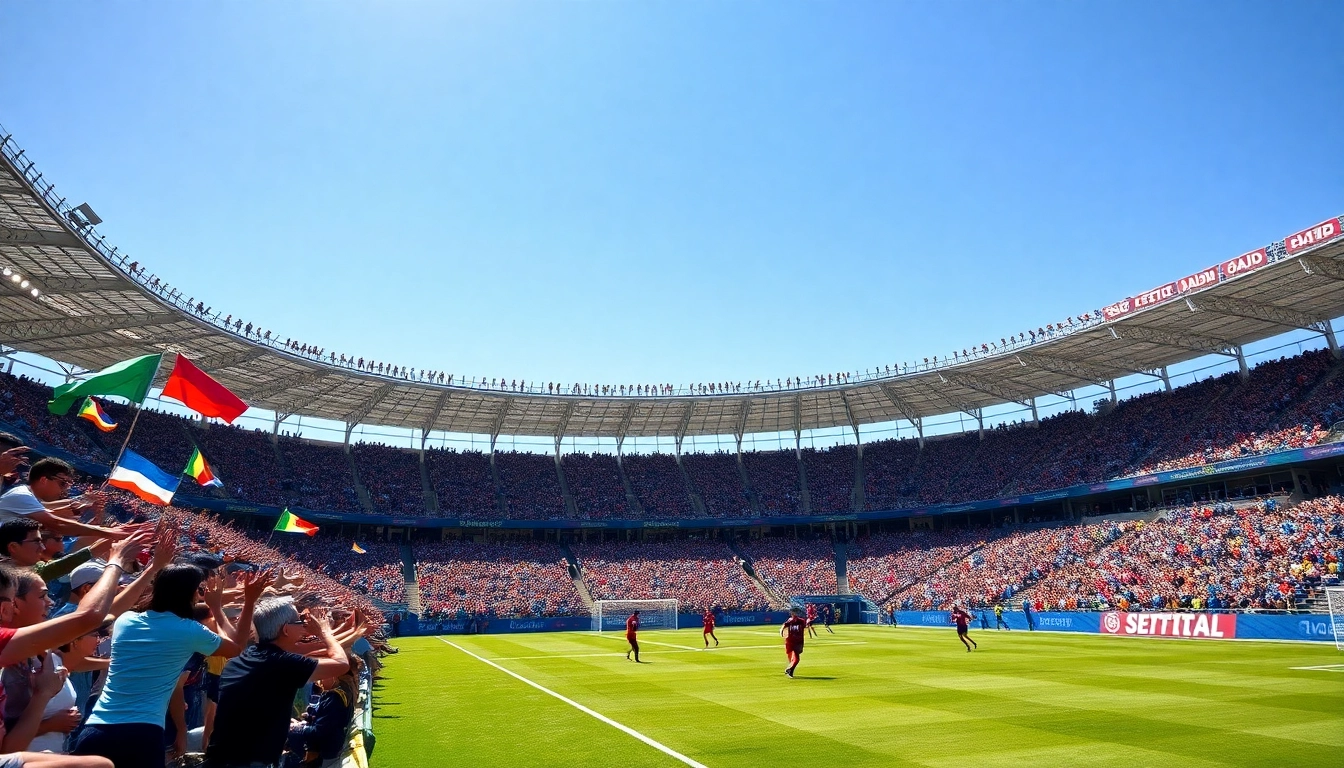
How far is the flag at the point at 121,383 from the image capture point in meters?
15.0

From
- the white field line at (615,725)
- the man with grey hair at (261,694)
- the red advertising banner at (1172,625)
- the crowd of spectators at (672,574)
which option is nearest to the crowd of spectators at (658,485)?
the crowd of spectators at (672,574)

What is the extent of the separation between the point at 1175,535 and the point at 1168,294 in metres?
13.1

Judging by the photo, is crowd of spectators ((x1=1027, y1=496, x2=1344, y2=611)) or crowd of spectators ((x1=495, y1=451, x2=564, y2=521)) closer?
crowd of spectators ((x1=1027, y1=496, x2=1344, y2=611))

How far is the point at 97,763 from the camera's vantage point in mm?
3504

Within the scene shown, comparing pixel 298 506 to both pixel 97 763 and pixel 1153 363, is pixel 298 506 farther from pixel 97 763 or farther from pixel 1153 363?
pixel 1153 363

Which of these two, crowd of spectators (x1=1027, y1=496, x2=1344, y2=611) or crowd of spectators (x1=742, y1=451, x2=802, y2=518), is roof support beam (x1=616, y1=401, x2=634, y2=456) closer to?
crowd of spectators (x1=742, y1=451, x2=802, y2=518)

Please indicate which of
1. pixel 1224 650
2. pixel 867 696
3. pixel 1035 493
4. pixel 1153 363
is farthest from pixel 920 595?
pixel 867 696

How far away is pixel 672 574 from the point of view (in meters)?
60.8

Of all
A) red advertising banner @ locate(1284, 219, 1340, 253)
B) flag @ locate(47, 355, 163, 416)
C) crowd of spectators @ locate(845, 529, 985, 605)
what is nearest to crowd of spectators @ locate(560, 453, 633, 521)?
crowd of spectators @ locate(845, 529, 985, 605)

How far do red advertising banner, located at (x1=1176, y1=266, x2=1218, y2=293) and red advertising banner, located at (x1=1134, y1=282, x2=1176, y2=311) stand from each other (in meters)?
0.46

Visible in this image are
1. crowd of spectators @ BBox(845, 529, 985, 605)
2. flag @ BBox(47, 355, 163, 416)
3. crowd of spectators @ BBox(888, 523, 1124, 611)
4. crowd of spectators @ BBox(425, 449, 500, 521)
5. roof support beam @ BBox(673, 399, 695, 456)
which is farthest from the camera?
roof support beam @ BBox(673, 399, 695, 456)

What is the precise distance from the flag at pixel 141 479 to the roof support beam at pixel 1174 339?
46.1 metres

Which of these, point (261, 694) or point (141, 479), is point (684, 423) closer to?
point (141, 479)

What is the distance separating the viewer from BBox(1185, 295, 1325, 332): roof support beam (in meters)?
40.6
